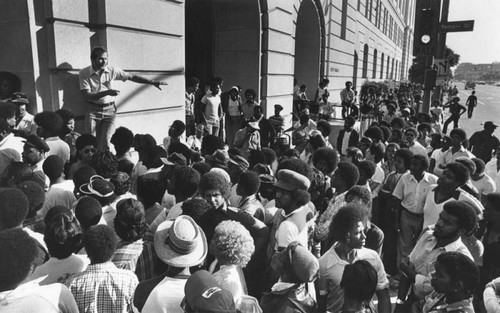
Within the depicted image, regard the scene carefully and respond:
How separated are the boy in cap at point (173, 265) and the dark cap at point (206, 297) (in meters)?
0.38

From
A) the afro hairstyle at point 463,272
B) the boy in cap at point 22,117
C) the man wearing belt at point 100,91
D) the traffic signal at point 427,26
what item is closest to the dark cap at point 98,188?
the boy in cap at point 22,117

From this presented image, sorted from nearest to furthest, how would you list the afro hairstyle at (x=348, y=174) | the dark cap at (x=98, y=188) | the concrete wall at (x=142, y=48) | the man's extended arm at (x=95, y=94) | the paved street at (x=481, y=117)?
the dark cap at (x=98, y=188) → the afro hairstyle at (x=348, y=174) → the concrete wall at (x=142, y=48) → the man's extended arm at (x=95, y=94) → the paved street at (x=481, y=117)

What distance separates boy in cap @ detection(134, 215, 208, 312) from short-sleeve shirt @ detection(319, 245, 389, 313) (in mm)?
910

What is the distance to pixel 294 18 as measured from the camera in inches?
590

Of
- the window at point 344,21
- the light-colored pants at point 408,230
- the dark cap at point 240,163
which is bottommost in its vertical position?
the light-colored pants at point 408,230

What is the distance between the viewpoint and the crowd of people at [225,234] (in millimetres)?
2465

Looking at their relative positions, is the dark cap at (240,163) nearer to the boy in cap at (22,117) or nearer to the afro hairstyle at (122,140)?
the afro hairstyle at (122,140)

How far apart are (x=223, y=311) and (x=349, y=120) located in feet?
20.3

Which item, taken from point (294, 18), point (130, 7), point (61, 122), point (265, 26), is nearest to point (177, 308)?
point (61, 122)

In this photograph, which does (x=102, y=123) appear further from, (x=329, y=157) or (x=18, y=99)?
(x=329, y=157)

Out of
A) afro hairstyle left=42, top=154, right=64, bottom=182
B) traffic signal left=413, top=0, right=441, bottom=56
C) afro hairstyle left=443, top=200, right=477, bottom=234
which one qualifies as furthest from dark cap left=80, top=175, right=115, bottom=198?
traffic signal left=413, top=0, right=441, bottom=56

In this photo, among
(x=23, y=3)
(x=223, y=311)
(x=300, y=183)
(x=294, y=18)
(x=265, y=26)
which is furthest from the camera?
(x=294, y=18)

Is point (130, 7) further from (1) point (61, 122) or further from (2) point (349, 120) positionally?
(2) point (349, 120)

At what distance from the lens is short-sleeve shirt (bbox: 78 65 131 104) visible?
21.2 ft
